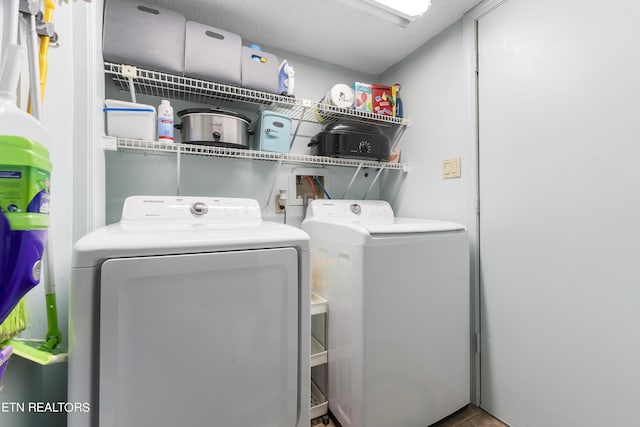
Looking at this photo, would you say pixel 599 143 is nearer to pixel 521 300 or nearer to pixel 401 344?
pixel 521 300

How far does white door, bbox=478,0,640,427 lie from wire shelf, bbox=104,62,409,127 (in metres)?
0.80

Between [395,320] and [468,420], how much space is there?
825 mm

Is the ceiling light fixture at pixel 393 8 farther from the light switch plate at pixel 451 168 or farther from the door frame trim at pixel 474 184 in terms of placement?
the light switch plate at pixel 451 168

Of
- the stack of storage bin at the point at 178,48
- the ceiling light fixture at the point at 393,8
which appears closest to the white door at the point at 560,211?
the ceiling light fixture at the point at 393,8

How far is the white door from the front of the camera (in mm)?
1048

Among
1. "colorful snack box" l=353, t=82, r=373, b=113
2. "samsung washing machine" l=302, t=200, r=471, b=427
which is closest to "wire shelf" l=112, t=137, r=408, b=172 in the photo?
"colorful snack box" l=353, t=82, r=373, b=113

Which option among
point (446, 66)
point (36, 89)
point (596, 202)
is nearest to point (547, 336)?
point (596, 202)

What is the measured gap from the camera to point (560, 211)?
1227 mm

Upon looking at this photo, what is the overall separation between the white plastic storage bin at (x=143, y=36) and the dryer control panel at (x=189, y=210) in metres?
0.68

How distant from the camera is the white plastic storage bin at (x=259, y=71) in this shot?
153cm

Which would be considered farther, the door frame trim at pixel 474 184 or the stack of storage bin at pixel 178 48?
the door frame trim at pixel 474 184

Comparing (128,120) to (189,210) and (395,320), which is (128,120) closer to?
(189,210)

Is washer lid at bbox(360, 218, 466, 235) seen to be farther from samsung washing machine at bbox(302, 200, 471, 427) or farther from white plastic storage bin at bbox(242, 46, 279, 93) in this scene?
white plastic storage bin at bbox(242, 46, 279, 93)

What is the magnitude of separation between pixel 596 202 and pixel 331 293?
1.26 meters
